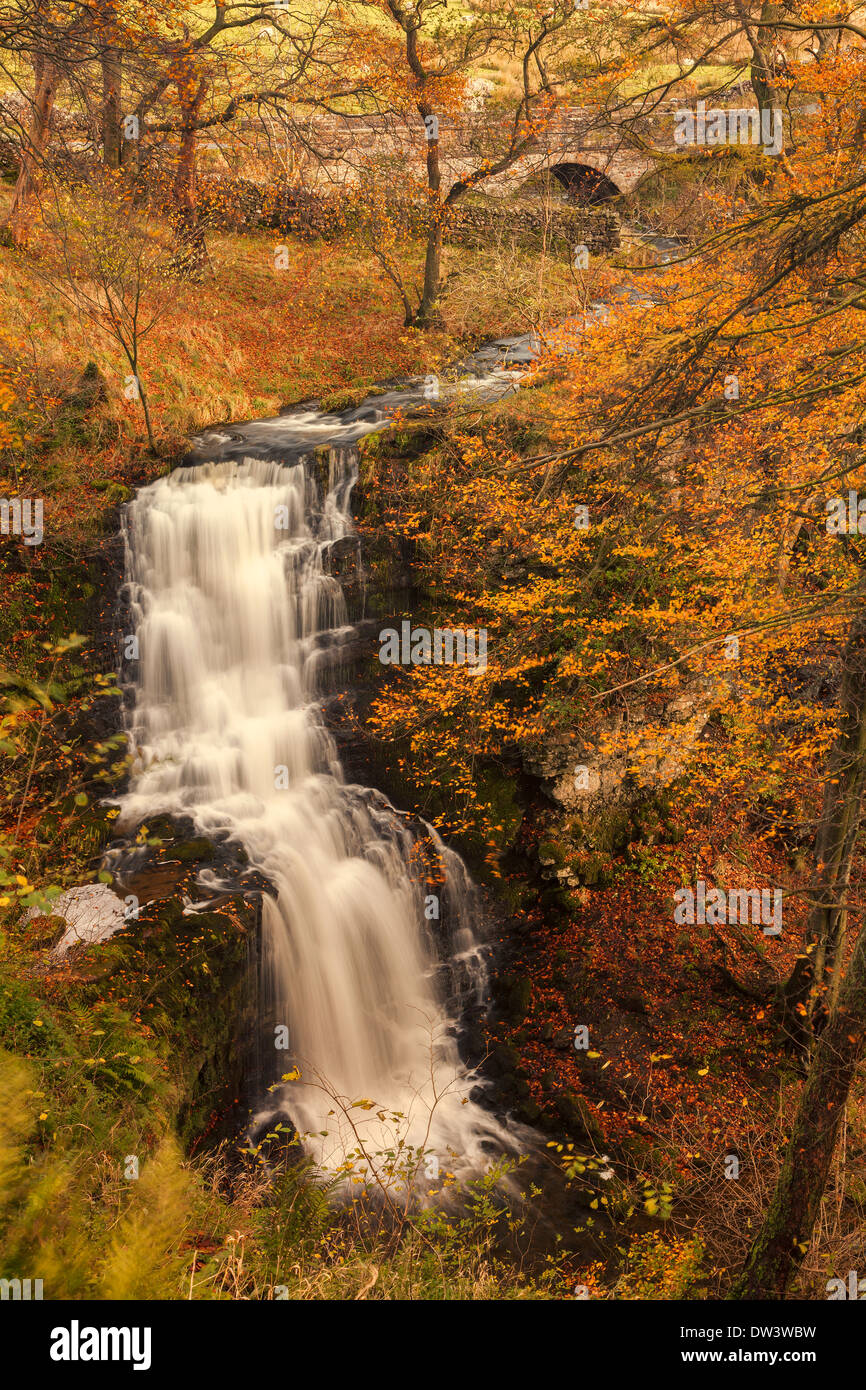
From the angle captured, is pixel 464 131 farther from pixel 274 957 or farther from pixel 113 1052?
pixel 113 1052

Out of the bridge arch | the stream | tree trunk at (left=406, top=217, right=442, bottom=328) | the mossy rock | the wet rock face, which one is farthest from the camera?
the bridge arch

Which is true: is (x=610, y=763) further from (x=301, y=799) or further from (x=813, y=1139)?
(x=813, y=1139)

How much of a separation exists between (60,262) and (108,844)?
33.6 feet

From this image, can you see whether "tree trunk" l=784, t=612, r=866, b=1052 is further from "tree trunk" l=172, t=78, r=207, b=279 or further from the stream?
"tree trunk" l=172, t=78, r=207, b=279

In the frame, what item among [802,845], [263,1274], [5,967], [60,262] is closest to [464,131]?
[60,262]

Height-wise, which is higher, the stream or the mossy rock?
the stream

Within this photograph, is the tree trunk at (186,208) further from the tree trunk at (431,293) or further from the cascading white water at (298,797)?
the cascading white water at (298,797)

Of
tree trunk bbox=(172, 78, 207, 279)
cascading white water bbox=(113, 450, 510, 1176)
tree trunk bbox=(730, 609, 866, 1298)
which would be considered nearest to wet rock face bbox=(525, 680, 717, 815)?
cascading white water bbox=(113, 450, 510, 1176)

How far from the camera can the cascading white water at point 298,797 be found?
9352 mm

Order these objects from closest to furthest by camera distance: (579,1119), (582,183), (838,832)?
(838,832) < (579,1119) < (582,183)

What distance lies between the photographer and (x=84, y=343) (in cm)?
1359

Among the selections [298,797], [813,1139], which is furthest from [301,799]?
[813,1139]

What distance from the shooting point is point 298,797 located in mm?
11094

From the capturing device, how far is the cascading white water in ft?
30.7
